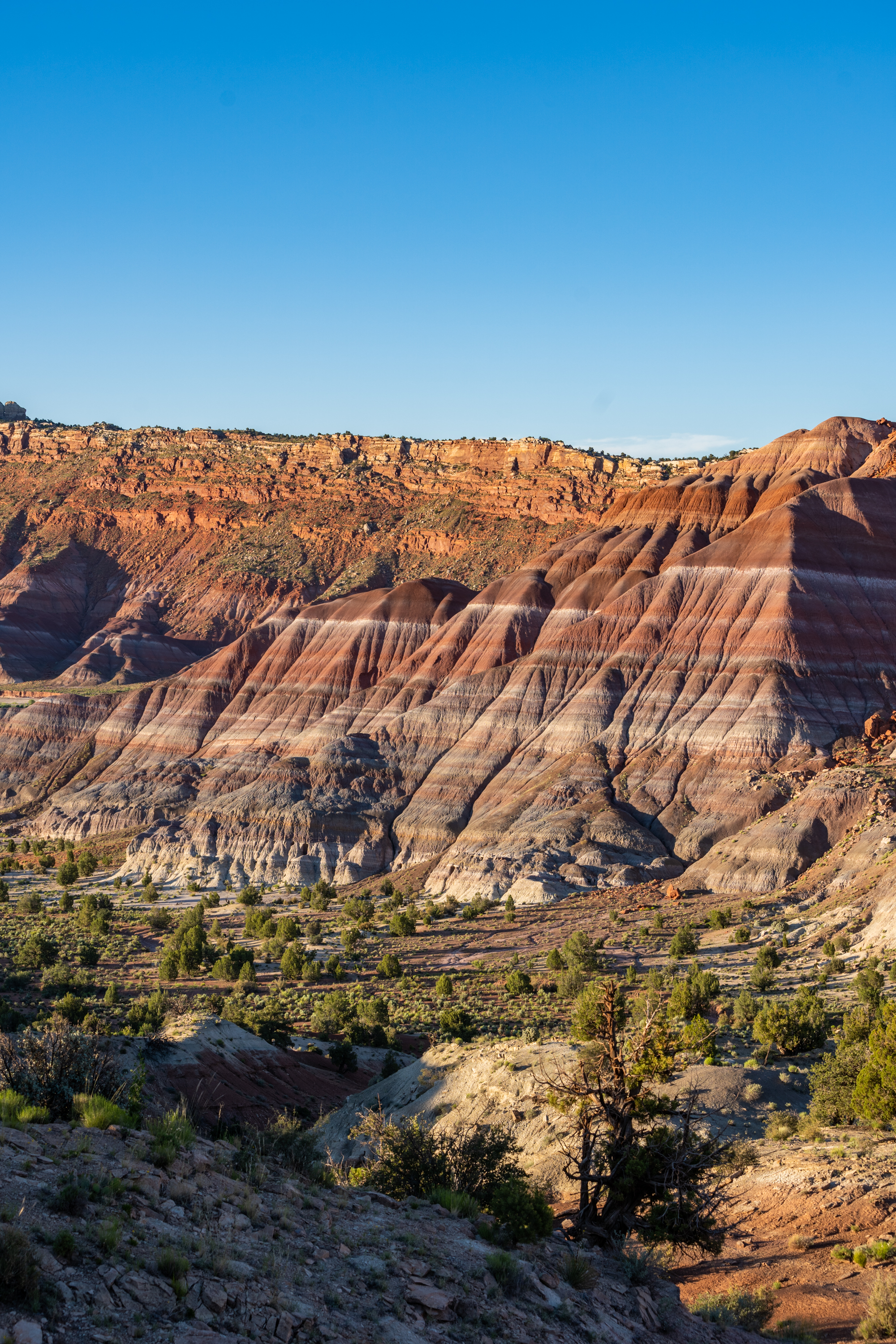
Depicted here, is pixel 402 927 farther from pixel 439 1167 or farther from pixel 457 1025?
pixel 439 1167

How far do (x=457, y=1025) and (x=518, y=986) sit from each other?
23.3 ft

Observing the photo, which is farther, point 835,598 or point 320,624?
point 320,624

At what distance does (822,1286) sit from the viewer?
1695 centimetres

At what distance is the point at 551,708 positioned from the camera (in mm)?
84688

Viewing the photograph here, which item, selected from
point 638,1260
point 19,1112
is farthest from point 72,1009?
point 638,1260

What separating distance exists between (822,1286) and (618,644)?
235ft

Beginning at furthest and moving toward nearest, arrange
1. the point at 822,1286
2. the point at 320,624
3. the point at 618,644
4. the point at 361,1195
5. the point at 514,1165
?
the point at 320,624 → the point at 618,644 → the point at 514,1165 → the point at 822,1286 → the point at 361,1195

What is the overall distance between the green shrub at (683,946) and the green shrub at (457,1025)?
12.9m

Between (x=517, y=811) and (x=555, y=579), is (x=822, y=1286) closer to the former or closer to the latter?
(x=517, y=811)

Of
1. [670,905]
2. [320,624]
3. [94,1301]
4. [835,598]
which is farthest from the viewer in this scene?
[320,624]

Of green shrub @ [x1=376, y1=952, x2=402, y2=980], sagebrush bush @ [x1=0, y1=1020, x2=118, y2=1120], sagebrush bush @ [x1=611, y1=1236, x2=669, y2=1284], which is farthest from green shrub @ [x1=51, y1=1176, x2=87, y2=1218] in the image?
green shrub @ [x1=376, y1=952, x2=402, y2=980]

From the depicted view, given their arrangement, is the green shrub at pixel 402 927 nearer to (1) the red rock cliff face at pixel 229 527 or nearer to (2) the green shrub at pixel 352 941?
(2) the green shrub at pixel 352 941

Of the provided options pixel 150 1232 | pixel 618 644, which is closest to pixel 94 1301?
pixel 150 1232

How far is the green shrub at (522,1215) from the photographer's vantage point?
49.4 ft
